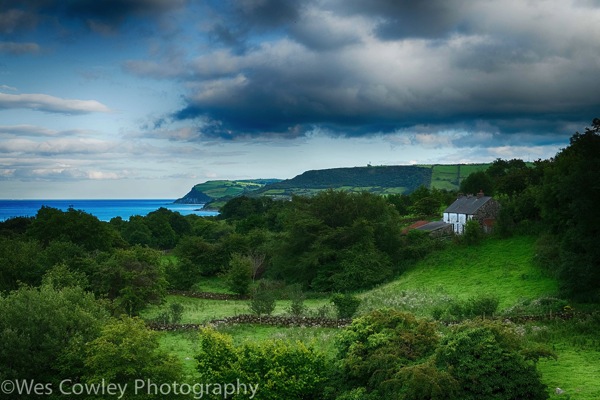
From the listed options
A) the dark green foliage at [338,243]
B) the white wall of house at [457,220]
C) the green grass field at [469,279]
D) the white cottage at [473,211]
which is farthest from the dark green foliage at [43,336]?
the white wall of house at [457,220]

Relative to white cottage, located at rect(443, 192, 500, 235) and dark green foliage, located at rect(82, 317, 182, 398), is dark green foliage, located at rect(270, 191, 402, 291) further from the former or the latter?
dark green foliage, located at rect(82, 317, 182, 398)

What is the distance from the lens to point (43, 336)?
17.5 m

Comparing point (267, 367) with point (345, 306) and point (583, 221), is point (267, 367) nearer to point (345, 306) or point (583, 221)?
point (345, 306)

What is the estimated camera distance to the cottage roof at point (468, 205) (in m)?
65.7

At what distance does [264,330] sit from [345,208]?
27.1 meters

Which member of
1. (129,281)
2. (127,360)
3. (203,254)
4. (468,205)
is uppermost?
(468,205)

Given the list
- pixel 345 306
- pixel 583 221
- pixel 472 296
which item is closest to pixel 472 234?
pixel 472 296

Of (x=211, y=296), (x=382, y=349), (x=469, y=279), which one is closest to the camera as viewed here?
(x=382, y=349)

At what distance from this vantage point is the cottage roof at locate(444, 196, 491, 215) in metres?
65.7

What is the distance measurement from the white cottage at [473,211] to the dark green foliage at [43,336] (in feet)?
174

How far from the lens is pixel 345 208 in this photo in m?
52.9

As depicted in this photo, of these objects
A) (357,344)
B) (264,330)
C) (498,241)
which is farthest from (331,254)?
(357,344)

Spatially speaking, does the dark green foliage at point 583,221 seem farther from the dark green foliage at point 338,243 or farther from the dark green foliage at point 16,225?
the dark green foliage at point 16,225

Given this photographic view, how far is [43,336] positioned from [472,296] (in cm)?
2552
